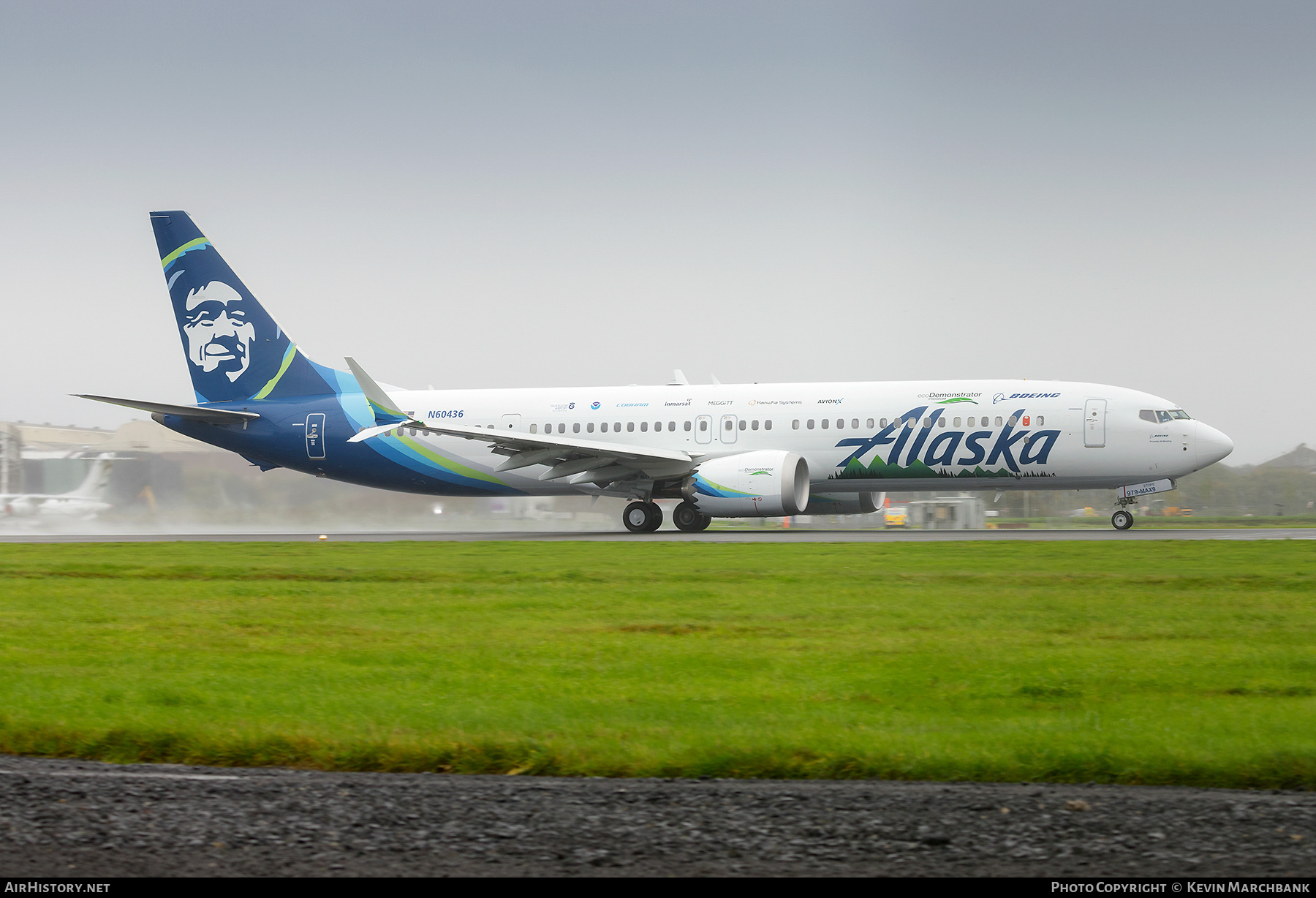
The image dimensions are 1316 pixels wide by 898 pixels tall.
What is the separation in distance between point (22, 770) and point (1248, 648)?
8617mm

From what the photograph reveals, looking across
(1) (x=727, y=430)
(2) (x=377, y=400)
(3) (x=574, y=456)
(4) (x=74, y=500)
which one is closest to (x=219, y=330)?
(2) (x=377, y=400)

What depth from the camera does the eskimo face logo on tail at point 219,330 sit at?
1305 inches

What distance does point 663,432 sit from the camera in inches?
1211

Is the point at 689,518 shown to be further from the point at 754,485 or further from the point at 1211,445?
the point at 1211,445

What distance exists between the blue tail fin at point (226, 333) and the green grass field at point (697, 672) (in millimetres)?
16458

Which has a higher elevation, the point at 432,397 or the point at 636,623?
the point at 432,397

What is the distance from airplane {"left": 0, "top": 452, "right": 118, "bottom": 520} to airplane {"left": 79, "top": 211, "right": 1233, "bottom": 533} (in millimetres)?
5928

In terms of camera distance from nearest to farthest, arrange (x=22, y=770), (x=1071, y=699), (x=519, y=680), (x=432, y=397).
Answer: (x=22, y=770)
(x=1071, y=699)
(x=519, y=680)
(x=432, y=397)

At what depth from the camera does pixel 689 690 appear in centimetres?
811

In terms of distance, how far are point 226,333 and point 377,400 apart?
6814 millimetres

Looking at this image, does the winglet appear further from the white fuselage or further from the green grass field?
the green grass field

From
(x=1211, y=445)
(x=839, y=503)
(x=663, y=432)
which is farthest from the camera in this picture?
(x=839, y=503)

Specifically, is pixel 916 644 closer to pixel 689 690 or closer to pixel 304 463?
pixel 689 690
